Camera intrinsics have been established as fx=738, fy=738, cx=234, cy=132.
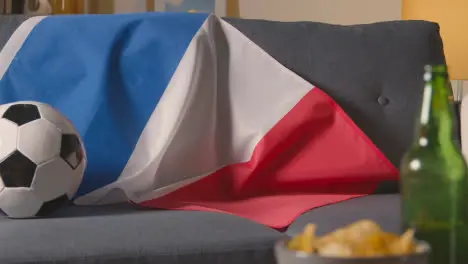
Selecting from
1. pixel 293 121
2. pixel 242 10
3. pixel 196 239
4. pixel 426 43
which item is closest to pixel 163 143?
pixel 293 121

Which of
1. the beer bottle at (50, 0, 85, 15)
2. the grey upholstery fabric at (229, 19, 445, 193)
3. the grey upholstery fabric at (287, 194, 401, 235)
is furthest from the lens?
the beer bottle at (50, 0, 85, 15)

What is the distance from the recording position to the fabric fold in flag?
5.35 feet

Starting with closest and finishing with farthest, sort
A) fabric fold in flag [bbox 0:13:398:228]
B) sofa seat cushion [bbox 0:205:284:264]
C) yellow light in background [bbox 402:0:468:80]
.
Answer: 1. sofa seat cushion [bbox 0:205:284:264]
2. fabric fold in flag [bbox 0:13:398:228]
3. yellow light in background [bbox 402:0:468:80]

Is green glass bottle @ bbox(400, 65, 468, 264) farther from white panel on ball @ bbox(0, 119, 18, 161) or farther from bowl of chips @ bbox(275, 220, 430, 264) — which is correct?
white panel on ball @ bbox(0, 119, 18, 161)

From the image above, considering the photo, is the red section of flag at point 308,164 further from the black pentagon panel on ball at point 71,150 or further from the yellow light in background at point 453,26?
the yellow light in background at point 453,26

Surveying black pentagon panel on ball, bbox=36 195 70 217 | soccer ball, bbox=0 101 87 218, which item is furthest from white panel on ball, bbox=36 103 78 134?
black pentagon panel on ball, bbox=36 195 70 217

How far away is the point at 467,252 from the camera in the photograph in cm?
73

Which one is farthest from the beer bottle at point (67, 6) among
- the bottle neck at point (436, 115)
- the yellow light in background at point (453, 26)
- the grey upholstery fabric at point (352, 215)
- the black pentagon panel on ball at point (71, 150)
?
the bottle neck at point (436, 115)

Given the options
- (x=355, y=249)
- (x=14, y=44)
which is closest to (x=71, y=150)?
(x=14, y=44)

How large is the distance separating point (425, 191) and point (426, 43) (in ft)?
3.92

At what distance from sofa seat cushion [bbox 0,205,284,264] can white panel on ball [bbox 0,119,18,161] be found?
5.1 inches

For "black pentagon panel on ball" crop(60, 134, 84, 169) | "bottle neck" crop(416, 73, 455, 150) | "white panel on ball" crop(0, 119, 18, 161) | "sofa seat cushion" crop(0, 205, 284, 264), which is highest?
"bottle neck" crop(416, 73, 455, 150)

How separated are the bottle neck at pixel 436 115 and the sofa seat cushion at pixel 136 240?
54cm

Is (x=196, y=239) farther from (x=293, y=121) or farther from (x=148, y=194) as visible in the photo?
(x=293, y=121)
